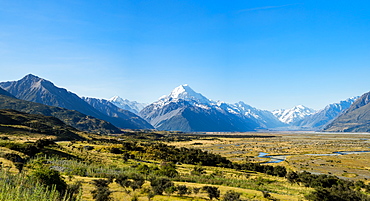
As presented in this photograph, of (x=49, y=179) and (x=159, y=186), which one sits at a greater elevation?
(x=49, y=179)

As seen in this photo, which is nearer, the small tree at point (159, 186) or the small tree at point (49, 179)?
the small tree at point (49, 179)

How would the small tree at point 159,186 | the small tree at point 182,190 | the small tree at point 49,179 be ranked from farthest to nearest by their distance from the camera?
the small tree at point 182,190 < the small tree at point 159,186 < the small tree at point 49,179

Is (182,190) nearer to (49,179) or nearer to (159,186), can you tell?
(159,186)

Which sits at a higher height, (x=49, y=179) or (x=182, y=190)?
(x=49, y=179)

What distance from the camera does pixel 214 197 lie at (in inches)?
1597

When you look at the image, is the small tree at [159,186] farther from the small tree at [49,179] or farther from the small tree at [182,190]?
the small tree at [49,179]

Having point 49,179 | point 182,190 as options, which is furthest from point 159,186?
point 49,179

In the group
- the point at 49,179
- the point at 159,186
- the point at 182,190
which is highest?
the point at 49,179

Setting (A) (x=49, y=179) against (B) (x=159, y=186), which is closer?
(A) (x=49, y=179)

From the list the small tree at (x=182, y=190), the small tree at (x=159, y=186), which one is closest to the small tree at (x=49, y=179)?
the small tree at (x=159, y=186)

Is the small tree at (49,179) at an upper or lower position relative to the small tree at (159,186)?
upper

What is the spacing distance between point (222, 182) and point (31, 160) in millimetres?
45042

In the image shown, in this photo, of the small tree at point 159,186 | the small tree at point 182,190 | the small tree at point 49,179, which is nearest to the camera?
the small tree at point 49,179

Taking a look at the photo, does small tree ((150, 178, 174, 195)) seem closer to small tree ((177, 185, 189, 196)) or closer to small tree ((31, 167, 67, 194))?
small tree ((177, 185, 189, 196))
